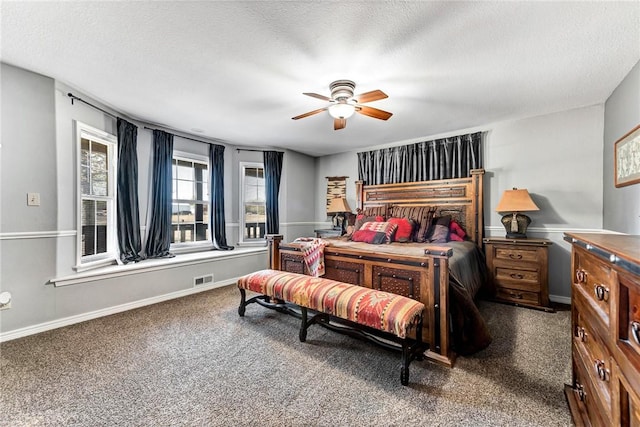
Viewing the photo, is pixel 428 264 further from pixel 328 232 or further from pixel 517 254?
pixel 328 232

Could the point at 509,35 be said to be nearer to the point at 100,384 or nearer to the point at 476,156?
the point at 476,156

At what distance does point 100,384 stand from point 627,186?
4.48 meters

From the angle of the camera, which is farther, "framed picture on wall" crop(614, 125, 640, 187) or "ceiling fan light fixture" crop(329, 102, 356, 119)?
"ceiling fan light fixture" crop(329, 102, 356, 119)

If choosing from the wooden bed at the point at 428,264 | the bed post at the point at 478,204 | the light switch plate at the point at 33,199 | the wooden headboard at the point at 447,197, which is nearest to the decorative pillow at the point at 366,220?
the wooden headboard at the point at 447,197

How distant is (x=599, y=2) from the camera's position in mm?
1584

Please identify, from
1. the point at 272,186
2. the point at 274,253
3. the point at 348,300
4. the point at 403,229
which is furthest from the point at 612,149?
the point at 272,186

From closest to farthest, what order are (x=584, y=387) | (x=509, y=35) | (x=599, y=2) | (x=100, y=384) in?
1. (x=584, y=387)
2. (x=599, y=2)
3. (x=100, y=384)
4. (x=509, y=35)

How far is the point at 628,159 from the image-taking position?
2.32m

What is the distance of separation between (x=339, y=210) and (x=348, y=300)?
292cm

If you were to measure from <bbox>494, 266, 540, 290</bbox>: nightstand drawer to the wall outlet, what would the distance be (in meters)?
5.00

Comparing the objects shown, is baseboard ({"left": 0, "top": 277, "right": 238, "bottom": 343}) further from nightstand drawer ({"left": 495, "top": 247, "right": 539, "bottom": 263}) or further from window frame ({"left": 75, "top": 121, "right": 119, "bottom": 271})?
nightstand drawer ({"left": 495, "top": 247, "right": 539, "bottom": 263})

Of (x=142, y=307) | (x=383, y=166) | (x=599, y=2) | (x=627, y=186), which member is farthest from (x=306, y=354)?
(x=383, y=166)

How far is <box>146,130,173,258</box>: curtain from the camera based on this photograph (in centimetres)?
376

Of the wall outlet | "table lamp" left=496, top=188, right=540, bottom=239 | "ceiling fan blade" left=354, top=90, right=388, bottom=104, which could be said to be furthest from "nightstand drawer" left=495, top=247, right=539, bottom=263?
the wall outlet
